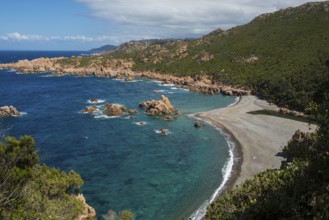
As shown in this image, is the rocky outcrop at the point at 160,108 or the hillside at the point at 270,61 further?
the hillside at the point at 270,61

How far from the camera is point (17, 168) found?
2592cm

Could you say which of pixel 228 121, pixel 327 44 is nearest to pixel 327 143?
pixel 228 121

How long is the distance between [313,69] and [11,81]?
125338mm

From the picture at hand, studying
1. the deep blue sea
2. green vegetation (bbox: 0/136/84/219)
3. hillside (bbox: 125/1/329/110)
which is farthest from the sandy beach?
green vegetation (bbox: 0/136/84/219)

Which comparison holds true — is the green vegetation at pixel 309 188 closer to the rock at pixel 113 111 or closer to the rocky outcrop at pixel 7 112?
the rock at pixel 113 111

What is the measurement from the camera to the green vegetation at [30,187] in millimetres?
19641

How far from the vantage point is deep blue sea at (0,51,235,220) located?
47062mm

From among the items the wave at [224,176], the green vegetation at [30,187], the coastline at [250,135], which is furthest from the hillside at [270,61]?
the green vegetation at [30,187]

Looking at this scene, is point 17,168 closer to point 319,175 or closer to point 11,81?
point 319,175

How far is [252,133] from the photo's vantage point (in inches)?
3004

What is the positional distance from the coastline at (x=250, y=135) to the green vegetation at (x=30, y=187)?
1761cm

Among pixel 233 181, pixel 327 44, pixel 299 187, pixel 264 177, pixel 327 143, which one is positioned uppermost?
pixel 327 44

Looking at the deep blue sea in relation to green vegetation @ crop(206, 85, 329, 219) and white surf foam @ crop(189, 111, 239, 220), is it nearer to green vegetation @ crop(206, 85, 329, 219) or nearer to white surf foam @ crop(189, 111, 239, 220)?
white surf foam @ crop(189, 111, 239, 220)

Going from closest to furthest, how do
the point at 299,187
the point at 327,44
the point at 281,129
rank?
the point at 299,187, the point at 281,129, the point at 327,44
